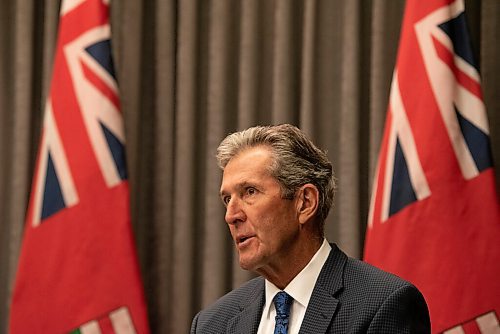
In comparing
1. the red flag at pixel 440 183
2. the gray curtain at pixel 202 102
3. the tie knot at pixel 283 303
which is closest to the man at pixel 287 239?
the tie knot at pixel 283 303

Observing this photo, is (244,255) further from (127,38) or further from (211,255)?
(127,38)

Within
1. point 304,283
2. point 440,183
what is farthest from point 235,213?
point 440,183

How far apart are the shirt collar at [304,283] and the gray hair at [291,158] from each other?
10cm

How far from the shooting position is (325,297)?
8.13ft

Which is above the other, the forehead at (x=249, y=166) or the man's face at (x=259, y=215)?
the forehead at (x=249, y=166)

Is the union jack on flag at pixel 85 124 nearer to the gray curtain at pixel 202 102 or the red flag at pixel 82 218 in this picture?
the red flag at pixel 82 218

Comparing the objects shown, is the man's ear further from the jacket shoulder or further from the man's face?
the jacket shoulder

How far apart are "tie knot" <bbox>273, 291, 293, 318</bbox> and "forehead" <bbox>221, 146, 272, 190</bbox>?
35cm

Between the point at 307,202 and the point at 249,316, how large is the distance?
0.38m

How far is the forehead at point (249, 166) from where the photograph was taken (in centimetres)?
258

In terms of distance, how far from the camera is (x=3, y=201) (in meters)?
4.56

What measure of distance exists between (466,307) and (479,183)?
0.50 m

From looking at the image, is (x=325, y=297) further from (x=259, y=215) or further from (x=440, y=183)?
(x=440, y=183)

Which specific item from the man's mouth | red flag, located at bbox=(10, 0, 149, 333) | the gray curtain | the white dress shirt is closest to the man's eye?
the man's mouth
